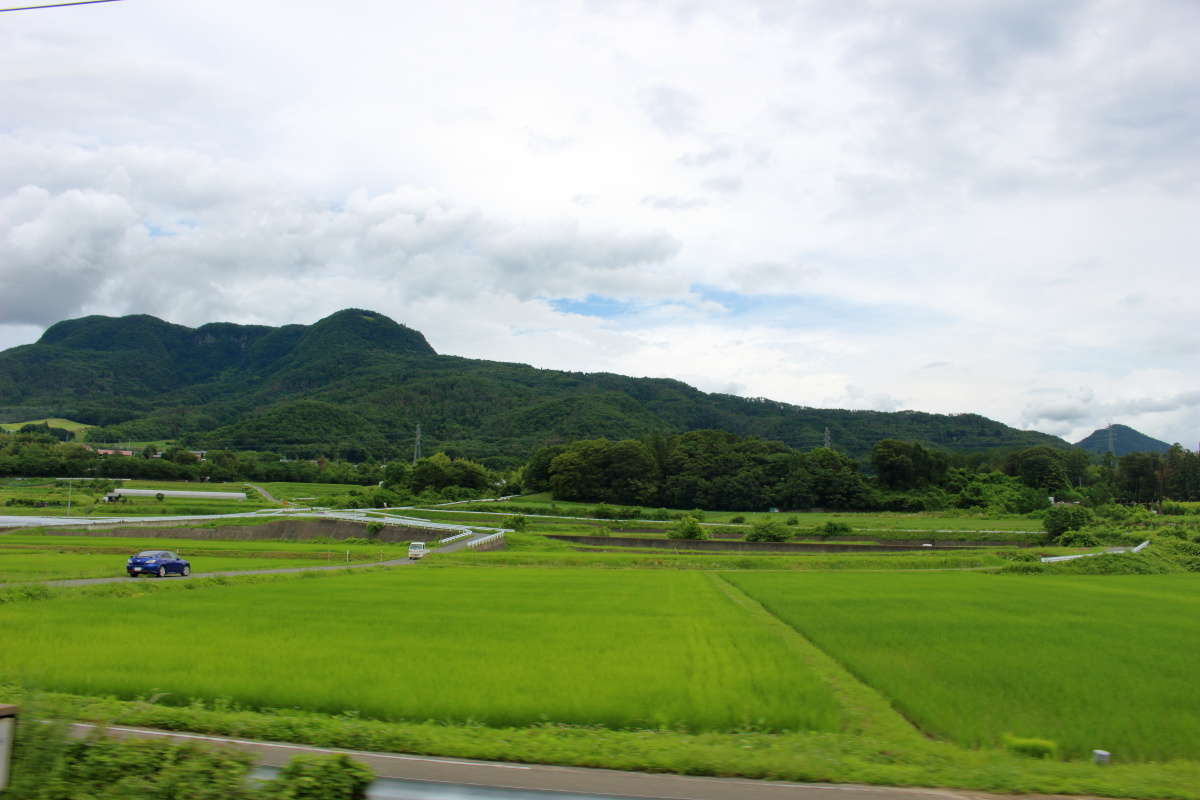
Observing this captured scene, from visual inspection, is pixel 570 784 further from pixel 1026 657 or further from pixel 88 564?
pixel 88 564

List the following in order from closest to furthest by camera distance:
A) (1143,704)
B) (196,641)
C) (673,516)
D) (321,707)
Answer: (321,707)
(1143,704)
(196,641)
(673,516)

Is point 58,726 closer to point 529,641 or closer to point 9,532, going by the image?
point 529,641

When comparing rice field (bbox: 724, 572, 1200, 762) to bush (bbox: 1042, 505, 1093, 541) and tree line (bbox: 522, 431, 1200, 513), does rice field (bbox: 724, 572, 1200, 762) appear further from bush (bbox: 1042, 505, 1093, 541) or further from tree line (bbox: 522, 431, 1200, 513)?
tree line (bbox: 522, 431, 1200, 513)

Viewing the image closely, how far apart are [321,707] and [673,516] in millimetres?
64053

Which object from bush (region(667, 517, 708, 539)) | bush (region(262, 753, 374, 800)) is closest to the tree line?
bush (region(667, 517, 708, 539))

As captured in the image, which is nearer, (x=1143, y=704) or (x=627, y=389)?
(x=1143, y=704)

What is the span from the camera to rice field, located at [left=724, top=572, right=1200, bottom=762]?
380 inches

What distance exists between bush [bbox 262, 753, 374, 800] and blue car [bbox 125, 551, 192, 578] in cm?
2408

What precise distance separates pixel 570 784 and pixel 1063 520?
6041cm

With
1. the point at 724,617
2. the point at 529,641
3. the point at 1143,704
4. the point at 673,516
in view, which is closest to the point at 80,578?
the point at 529,641

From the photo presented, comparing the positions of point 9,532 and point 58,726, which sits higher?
point 58,726

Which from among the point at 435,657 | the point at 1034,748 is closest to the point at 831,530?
the point at 435,657

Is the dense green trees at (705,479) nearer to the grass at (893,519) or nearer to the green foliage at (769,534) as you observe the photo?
the grass at (893,519)

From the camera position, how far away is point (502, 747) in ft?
26.5
